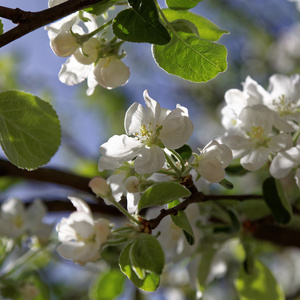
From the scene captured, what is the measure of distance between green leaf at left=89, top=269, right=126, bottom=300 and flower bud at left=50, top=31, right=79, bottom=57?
0.74 metres

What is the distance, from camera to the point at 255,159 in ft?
2.60

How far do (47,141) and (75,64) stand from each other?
13 cm

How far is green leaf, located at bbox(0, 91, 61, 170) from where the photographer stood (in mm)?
656

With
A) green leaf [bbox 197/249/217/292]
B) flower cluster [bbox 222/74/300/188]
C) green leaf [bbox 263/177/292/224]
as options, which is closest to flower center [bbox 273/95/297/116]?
flower cluster [bbox 222/74/300/188]

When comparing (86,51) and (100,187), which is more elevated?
A: (86,51)

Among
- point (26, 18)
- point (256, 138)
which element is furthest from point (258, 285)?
point (26, 18)

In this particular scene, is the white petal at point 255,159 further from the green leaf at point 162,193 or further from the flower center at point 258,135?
the green leaf at point 162,193

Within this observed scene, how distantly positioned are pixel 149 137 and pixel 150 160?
1.9 inches

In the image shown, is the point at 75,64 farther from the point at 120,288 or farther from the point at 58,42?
the point at 120,288

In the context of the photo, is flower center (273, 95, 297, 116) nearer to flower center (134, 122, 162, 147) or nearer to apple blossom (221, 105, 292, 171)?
apple blossom (221, 105, 292, 171)

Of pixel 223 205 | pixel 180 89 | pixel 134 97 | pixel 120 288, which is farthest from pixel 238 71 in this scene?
pixel 223 205

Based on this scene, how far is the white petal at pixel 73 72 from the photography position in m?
0.74

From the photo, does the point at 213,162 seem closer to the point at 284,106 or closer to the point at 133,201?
the point at 133,201

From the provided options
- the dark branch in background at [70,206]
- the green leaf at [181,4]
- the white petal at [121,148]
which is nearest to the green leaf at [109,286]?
the dark branch in background at [70,206]
